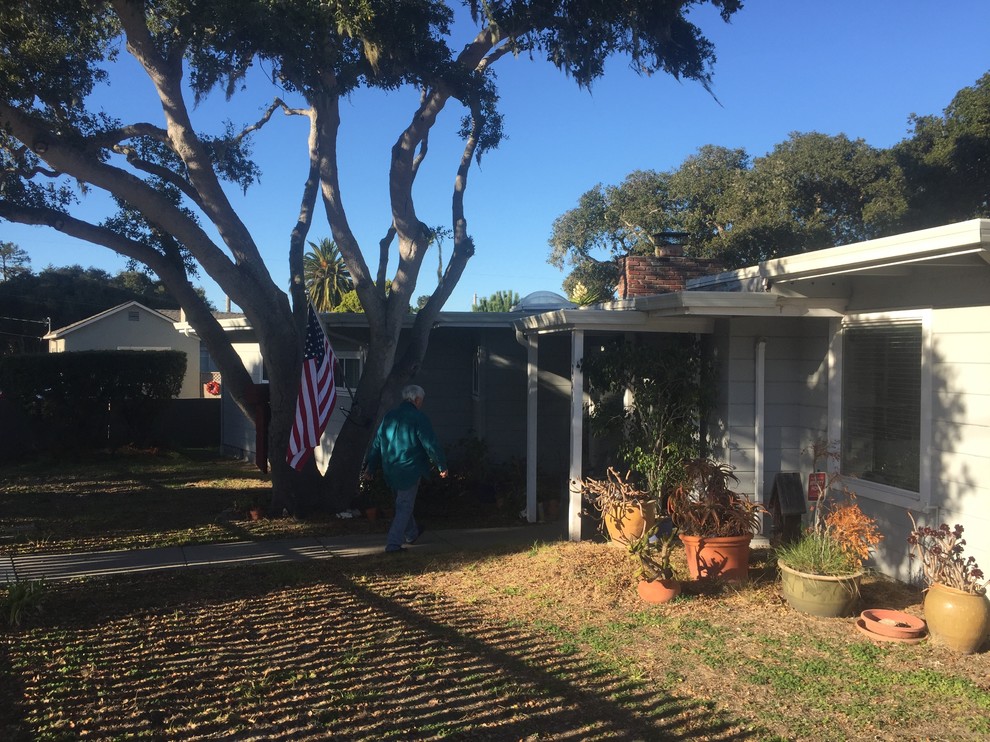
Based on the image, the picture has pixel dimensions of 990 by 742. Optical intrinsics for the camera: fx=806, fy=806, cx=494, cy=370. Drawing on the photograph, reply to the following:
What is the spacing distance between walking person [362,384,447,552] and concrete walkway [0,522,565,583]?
1.38 feet

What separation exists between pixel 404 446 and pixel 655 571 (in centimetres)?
276

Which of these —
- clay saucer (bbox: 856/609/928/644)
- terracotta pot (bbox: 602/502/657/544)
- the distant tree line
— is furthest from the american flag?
the distant tree line

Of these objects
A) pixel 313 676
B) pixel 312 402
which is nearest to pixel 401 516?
pixel 312 402

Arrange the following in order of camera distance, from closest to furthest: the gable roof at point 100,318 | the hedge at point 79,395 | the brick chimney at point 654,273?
1. the brick chimney at point 654,273
2. the hedge at point 79,395
3. the gable roof at point 100,318

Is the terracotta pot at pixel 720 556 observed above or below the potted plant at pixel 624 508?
below

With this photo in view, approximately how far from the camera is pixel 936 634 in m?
5.25

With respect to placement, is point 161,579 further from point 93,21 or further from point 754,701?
point 93,21

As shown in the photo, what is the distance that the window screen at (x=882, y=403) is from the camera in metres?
6.43

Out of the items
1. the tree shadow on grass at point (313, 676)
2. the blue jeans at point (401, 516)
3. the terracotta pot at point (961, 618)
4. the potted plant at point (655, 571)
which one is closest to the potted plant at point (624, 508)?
the potted plant at point (655, 571)


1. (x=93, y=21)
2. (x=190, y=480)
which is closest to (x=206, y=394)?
(x=190, y=480)

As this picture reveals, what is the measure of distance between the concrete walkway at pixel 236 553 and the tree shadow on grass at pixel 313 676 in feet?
3.11

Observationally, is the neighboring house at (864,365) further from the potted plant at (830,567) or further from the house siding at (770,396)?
the potted plant at (830,567)

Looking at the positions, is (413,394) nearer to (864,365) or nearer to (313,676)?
(313,676)

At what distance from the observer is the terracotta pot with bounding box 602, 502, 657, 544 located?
6.98 meters
